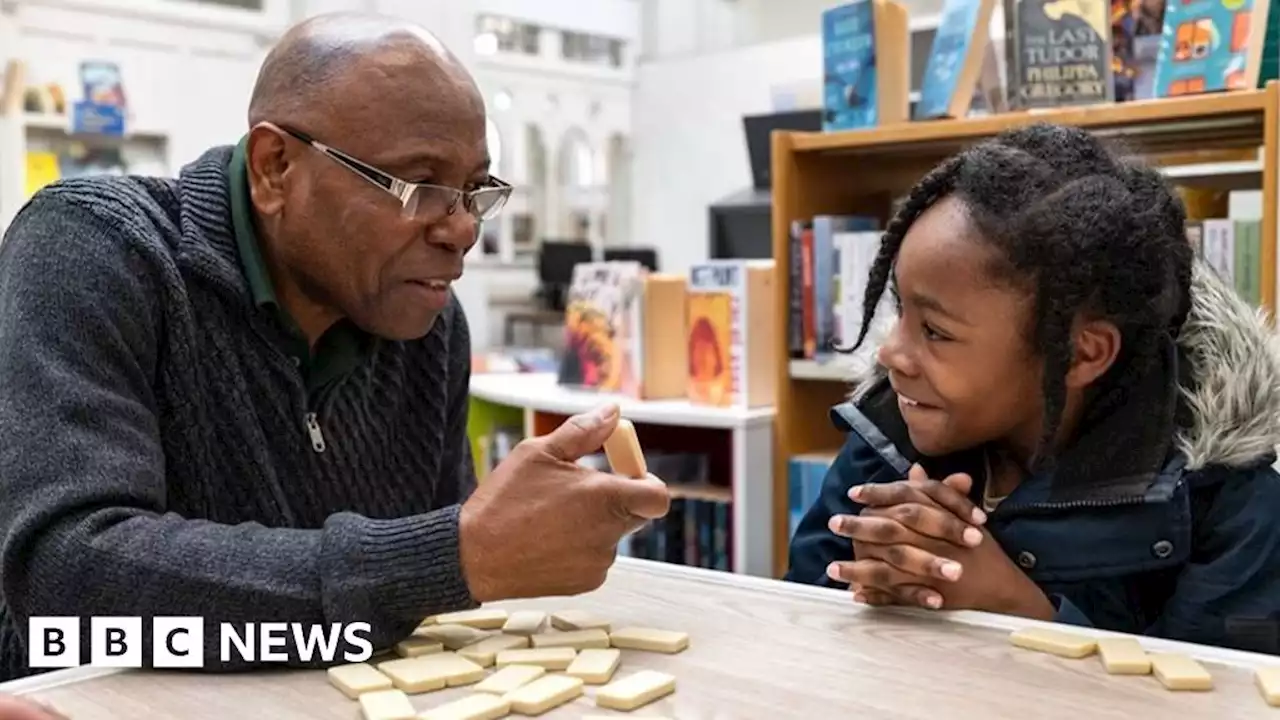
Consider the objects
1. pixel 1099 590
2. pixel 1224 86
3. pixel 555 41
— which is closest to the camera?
pixel 1099 590

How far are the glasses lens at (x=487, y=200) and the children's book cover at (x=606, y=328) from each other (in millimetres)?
1387

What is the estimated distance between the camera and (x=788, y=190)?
99.8 inches

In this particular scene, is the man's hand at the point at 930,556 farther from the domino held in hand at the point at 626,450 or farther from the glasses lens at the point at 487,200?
the glasses lens at the point at 487,200

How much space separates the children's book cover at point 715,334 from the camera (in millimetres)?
2570

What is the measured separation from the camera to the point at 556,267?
5480 mm

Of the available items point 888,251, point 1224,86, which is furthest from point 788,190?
point 888,251

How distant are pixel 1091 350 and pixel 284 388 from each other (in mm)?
800

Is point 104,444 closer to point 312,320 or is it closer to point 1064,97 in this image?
point 312,320

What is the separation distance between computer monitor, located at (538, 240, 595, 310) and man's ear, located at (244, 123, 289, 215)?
4.14 meters

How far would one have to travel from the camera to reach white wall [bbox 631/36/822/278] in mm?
5543

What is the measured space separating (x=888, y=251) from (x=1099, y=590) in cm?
39

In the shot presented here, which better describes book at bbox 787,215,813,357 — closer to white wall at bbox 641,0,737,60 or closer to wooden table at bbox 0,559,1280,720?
wooden table at bbox 0,559,1280,720

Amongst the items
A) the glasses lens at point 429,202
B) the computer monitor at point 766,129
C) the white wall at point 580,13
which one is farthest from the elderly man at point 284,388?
Result: the white wall at point 580,13

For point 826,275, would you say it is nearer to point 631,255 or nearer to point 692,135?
point 631,255
